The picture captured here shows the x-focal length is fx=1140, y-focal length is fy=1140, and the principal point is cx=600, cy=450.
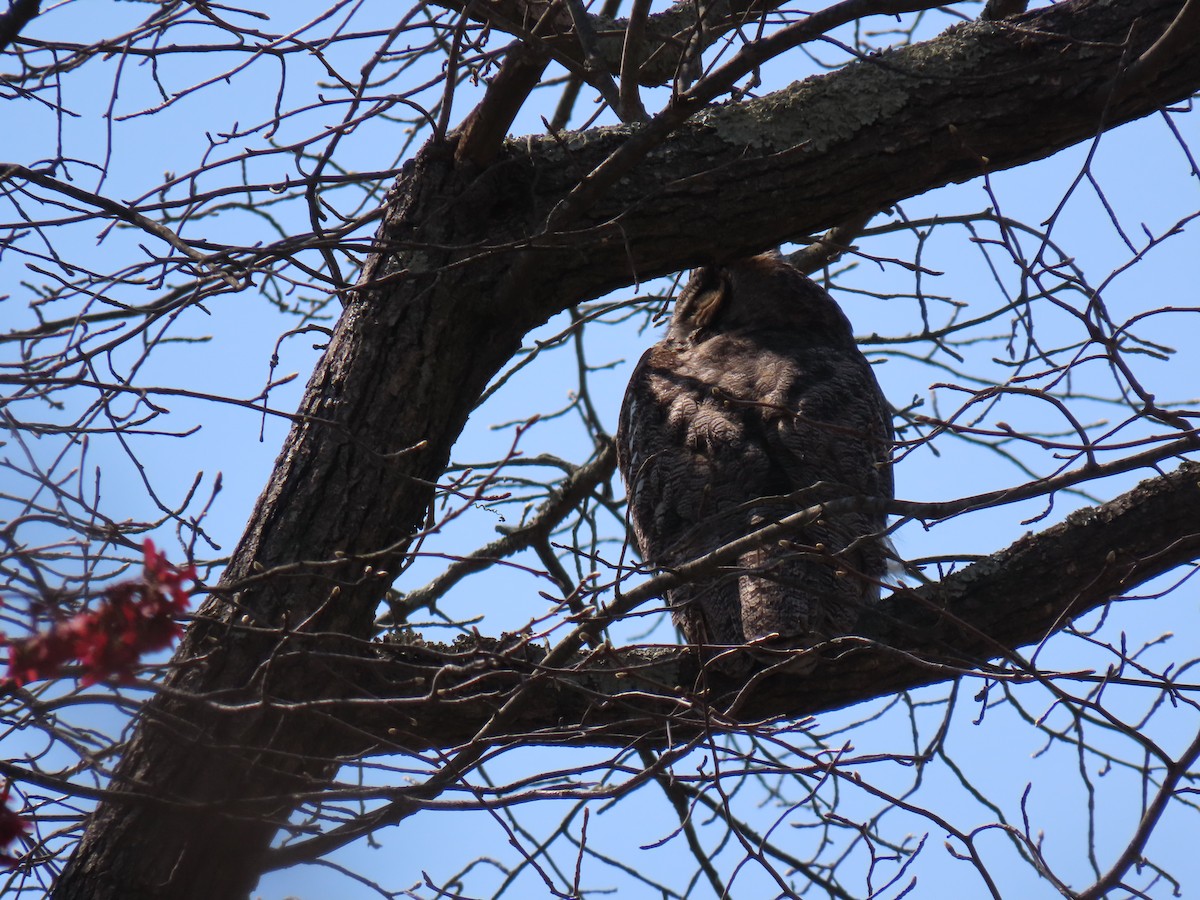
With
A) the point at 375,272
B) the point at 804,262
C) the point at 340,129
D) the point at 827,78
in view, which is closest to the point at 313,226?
the point at 340,129

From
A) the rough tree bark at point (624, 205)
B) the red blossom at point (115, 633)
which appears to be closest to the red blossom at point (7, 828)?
the red blossom at point (115, 633)

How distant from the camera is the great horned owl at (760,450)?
3703mm

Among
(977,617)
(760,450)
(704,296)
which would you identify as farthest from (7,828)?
(704,296)

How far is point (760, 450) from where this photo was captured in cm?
405

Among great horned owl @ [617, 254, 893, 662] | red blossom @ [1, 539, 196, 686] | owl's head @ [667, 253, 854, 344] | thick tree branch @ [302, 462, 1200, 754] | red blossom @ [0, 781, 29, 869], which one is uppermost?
owl's head @ [667, 253, 854, 344]

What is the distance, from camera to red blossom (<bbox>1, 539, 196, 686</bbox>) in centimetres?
162

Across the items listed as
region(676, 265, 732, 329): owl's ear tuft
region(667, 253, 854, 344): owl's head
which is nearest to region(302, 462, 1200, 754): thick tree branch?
region(667, 253, 854, 344): owl's head

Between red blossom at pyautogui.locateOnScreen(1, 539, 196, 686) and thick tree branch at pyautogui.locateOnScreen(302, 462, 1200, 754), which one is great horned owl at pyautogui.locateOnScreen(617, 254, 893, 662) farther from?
red blossom at pyautogui.locateOnScreen(1, 539, 196, 686)

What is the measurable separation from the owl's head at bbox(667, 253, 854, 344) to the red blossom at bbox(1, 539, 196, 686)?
3.47 m

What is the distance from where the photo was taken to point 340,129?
8.85ft

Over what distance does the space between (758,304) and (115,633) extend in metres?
3.67

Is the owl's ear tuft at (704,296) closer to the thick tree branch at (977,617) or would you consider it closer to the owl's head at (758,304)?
the owl's head at (758,304)

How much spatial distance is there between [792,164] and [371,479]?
154 centimetres

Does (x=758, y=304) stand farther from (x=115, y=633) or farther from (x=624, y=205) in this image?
(x=115, y=633)
